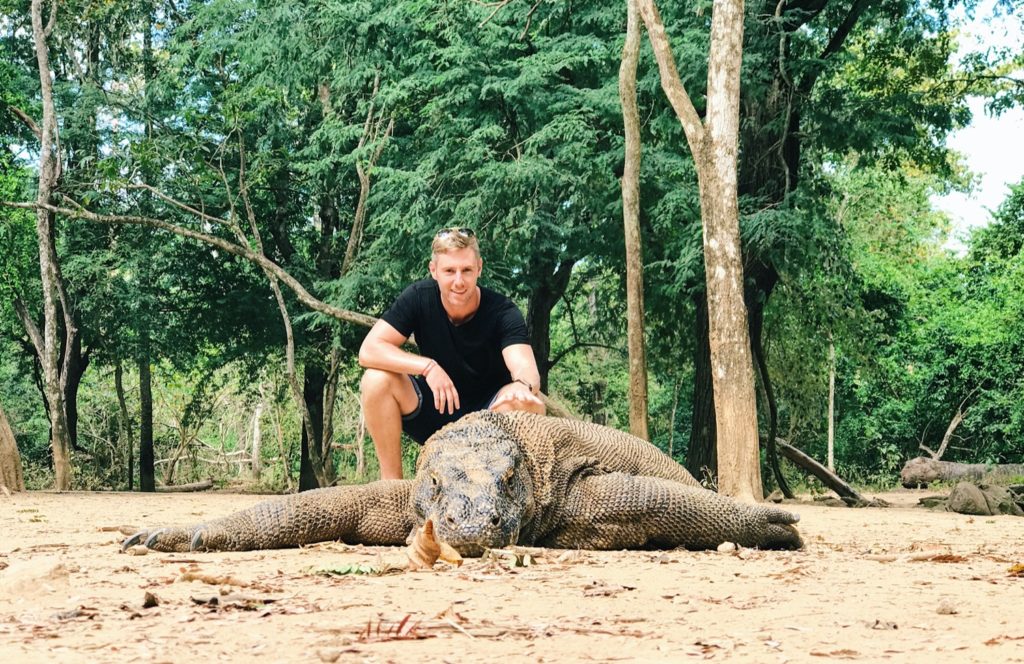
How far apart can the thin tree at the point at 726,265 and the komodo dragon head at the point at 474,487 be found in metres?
4.63

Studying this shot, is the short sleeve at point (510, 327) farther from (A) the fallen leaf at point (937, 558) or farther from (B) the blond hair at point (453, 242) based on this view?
(A) the fallen leaf at point (937, 558)

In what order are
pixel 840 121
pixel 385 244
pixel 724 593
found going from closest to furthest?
pixel 724 593 → pixel 840 121 → pixel 385 244

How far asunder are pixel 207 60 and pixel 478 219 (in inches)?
225

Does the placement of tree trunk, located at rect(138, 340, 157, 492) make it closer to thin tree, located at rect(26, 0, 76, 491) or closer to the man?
thin tree, located at rect(26, 0, 76, 491)

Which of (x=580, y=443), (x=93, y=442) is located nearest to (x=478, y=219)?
(x=580, y=443)

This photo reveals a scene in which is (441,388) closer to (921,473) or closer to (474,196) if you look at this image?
(474,196)

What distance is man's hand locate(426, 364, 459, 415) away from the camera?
5562mm

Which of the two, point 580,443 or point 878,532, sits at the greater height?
point 580,443

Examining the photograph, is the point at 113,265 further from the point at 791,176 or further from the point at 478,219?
the point at 791,176

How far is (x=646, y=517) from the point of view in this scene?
5098 mm

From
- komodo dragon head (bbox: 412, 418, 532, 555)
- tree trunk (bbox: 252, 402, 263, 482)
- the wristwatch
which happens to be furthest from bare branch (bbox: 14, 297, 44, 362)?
komodo dragon head (bbox: 412, 418, 532, 555)

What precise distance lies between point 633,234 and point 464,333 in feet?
17.9

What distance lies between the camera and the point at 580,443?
212 inches

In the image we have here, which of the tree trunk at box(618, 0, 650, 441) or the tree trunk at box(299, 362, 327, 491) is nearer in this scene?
the tree trunk at box(618, 0, 650, 441)
